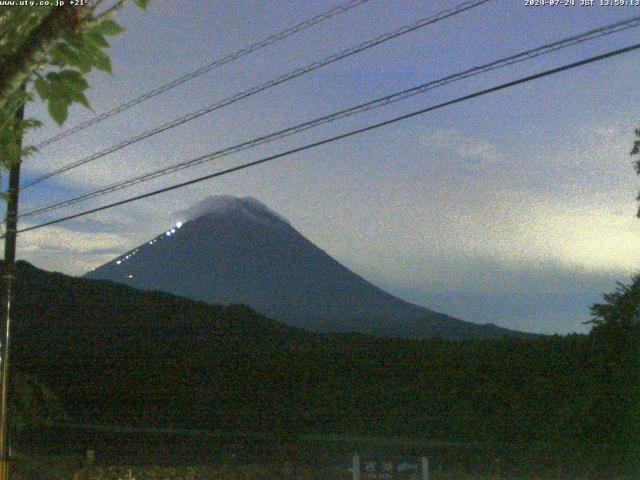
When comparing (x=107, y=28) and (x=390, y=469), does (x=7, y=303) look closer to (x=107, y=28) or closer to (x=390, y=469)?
(x=390, y=469)

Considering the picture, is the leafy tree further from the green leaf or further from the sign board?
the sign board

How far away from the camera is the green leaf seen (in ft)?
12.8

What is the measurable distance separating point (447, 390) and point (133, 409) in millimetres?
12929

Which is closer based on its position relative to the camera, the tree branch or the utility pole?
the tree branch

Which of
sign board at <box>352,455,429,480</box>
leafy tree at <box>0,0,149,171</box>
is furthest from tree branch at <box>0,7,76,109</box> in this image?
sign board at <box>352,455,429,480</box>

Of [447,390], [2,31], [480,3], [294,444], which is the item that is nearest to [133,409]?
Result: [294,444]

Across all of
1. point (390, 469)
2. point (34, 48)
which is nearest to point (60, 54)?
point (34, 48)

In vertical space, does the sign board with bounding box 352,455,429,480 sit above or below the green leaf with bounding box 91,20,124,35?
below

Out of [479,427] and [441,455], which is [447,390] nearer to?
[479,427]

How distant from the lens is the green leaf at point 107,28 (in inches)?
154

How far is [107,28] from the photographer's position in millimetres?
3922

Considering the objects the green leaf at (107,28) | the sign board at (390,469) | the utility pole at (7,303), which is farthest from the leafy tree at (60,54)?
the utility pole at (7,303)

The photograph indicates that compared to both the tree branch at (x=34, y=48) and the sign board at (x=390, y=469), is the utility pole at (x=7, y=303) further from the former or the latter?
the tree branch at (x=34, y=48)

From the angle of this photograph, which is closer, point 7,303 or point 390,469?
point 390,469
